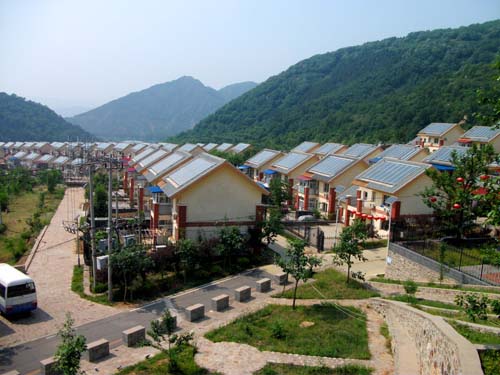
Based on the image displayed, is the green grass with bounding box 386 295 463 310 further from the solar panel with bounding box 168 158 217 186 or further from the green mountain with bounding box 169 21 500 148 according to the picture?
the green mountain with bounding box 169 21 500 148

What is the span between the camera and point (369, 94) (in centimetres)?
10556

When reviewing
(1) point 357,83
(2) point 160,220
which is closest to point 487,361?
(2) point 160,220

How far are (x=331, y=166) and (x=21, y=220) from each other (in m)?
30.3

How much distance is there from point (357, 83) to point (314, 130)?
29.2 m

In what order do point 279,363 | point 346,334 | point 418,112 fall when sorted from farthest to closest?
point 418,112 < point 346,334 < point 279,363

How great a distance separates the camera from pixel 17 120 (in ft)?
478

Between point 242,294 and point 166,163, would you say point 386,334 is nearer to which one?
point 242,294

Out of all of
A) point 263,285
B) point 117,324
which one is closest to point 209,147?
point 263,285

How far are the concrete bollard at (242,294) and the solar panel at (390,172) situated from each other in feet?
45.0

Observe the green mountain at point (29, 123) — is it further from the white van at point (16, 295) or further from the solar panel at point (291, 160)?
the white van at point (16, 295)

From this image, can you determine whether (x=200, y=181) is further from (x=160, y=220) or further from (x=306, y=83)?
(x=306, y=83)

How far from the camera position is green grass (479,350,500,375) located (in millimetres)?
7879

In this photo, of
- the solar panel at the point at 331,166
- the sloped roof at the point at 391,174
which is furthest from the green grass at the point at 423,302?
the solar panel at the point at 331,166

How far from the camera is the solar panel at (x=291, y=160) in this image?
45438 millimetres
